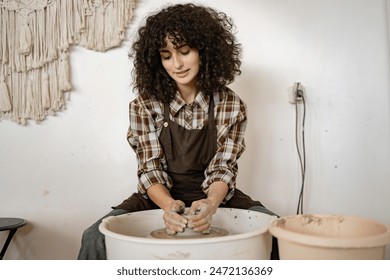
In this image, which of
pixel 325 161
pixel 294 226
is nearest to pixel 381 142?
pixel 325 161

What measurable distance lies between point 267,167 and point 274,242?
463 mm

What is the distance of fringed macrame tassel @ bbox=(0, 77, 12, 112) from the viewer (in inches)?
54.4

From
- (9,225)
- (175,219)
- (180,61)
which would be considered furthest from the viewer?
(9,225)

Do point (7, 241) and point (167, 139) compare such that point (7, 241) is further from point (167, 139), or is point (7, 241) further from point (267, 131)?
point (267, 131)

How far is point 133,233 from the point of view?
1.02 metres

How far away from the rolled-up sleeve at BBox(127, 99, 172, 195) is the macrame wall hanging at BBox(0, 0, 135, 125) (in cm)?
36

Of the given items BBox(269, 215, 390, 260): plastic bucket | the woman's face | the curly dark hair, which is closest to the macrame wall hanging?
the curly dark hair

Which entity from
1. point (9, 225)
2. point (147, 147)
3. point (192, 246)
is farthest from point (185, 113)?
point (9, 225)

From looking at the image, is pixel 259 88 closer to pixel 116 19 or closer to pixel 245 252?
pixel 116 19

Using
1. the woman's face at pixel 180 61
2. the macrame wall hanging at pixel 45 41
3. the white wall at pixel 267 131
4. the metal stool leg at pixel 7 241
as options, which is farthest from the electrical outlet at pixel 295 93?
the metal stool leg at pixel 7 241

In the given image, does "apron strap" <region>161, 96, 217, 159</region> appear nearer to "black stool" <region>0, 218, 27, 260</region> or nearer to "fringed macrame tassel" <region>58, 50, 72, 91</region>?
"fringed macrame tassel" <region>58, 50, 72, 91</region>

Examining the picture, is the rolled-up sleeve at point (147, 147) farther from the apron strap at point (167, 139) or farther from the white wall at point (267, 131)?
the white wall at point (267, 131)

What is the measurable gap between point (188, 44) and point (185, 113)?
7.7 inches

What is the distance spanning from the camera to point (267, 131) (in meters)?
1.47
